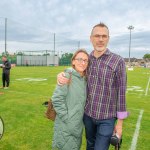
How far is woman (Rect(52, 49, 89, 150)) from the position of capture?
3.55m

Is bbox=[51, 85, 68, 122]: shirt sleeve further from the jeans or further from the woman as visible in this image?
the jeans

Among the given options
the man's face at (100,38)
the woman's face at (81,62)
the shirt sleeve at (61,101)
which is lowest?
the shirt sleeve at (61,101)

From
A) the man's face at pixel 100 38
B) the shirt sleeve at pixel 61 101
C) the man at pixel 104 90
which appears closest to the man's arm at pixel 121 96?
the man at pixel 104 90

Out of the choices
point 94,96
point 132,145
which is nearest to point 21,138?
point 132,145

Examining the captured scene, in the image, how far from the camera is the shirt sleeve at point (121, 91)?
11.7 feet

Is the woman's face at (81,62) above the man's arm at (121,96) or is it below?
above

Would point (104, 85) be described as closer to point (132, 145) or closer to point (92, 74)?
point (92, 74)

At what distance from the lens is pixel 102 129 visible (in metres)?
3.67

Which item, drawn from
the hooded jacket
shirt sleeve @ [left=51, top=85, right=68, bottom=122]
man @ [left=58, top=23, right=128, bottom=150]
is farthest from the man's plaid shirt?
shirt sleeve @ [left=51, top=85, right=68, bottom=122]

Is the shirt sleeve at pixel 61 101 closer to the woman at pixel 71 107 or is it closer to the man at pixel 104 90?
the woman at pixel 71 107

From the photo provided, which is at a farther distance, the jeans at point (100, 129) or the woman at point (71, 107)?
the jeans at point (100, 129)

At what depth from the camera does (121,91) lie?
3.57 meters

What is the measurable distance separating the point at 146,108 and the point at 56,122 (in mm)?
9137

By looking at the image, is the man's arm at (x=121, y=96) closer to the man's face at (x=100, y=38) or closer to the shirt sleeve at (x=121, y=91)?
the shirt sleeve at (x=121, y=91)
